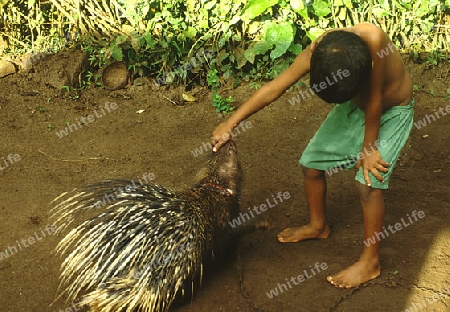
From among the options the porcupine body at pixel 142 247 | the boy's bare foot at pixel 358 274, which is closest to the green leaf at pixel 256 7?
the porcupine body at pixel 142 247

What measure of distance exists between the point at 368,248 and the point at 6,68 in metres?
3.64

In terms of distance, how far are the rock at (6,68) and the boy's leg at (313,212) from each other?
311 cm

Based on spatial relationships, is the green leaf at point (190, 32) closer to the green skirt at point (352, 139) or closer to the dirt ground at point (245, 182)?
the dirt ground at point (245, 182)

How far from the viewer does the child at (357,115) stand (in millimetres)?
2121

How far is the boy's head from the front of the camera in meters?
2.09

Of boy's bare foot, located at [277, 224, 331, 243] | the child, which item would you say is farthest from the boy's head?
boy's bare foot, located at [277, 224, 331, 243]

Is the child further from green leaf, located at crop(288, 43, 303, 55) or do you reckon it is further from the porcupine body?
green leaf, located at crop(288, 43, 303, 55)

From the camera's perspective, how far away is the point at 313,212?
2885 mm

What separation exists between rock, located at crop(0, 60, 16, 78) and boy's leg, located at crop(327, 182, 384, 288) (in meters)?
3.52

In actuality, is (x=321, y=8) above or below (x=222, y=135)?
above

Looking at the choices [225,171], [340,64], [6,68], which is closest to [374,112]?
[340,64]

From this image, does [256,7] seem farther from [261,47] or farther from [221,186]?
[221,186]

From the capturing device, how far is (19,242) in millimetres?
3043

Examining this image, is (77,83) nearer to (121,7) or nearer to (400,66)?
(121,7)
